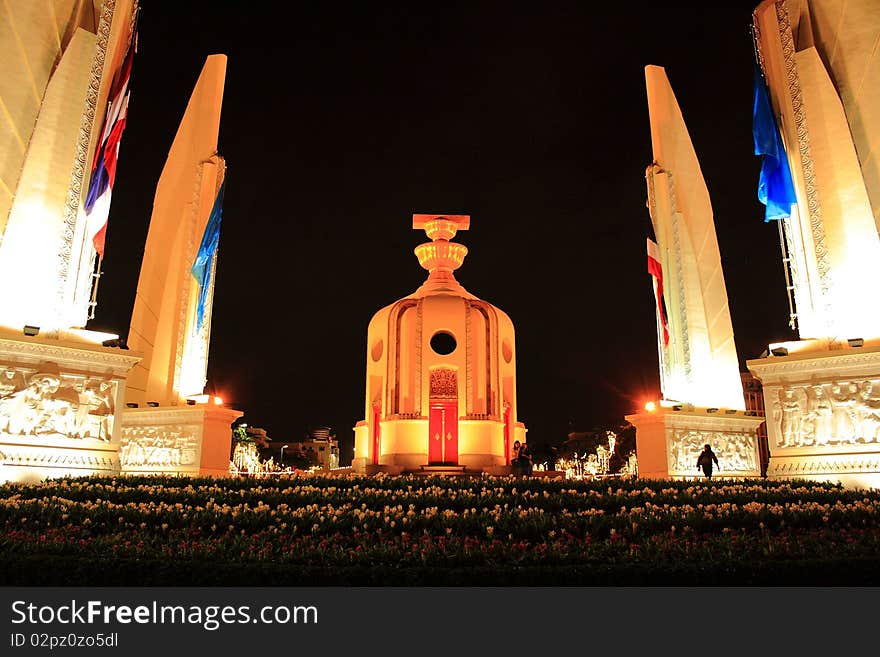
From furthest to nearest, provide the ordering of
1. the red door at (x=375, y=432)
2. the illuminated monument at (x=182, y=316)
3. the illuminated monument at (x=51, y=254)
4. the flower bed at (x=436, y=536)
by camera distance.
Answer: the red door at (x=375, y=432)
the illuminated monument at (x=182, y=316)
the illuminated monument at (x=51, y=254)
the flower bed at (x=436, y=536)

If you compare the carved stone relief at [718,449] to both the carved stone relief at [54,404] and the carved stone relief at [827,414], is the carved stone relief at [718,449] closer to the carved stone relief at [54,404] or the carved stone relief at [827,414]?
the carved stone relief at [827,414]

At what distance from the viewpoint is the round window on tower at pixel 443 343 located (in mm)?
33219

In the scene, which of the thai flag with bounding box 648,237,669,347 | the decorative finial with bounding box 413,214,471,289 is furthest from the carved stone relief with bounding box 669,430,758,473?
the decorative finial with bounding box 413,214,471,289

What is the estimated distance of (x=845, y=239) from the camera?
1197cm

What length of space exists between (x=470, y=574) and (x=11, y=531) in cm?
465

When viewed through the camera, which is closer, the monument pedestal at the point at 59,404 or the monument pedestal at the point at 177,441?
the monument pedestal at the point at 59,404

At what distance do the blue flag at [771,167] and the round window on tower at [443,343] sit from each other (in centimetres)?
2086

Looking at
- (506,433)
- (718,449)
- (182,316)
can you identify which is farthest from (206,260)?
(506,433)

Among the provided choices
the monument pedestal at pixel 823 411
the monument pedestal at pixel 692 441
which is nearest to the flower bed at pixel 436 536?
the monument pedestal at pixel 823 411

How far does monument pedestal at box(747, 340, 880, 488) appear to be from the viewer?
11164 mm

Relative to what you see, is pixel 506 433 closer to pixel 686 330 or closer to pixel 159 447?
pixel 686 330

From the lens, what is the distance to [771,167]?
13.5 metres

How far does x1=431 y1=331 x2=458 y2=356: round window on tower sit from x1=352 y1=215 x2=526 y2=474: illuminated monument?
0.05m

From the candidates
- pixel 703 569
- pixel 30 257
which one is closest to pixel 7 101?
pixel 30 257
